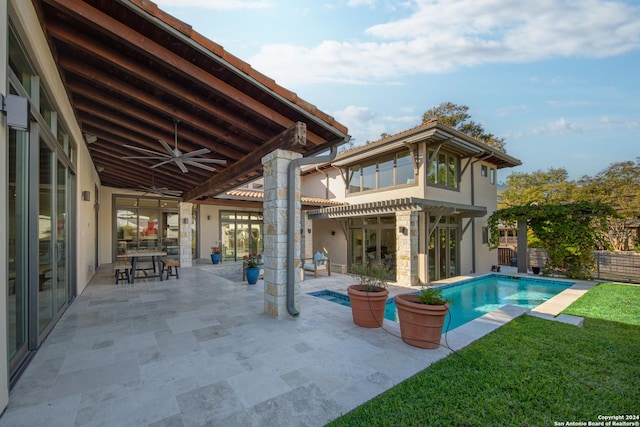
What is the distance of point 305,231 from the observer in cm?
1132

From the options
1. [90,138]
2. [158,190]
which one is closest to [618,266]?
[158,190]

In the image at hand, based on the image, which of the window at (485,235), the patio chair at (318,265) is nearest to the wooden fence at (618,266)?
the window at (485,235)

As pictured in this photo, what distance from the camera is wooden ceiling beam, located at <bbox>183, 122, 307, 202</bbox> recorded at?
3.99 meters

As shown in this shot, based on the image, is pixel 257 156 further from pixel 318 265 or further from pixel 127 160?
pixel 318 265

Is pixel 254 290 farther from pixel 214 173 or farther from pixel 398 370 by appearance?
pixel 398 370

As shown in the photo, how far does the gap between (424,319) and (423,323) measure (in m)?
0.05

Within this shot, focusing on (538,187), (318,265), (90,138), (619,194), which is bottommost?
(318,265)

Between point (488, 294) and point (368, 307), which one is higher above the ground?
point (368, 307)

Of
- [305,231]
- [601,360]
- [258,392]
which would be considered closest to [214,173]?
[305,231]

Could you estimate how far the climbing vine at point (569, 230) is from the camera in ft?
30.1

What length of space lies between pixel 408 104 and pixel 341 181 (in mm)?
11714

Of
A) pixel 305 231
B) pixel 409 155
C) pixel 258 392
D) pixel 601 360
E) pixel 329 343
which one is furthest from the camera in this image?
pixel 305 231

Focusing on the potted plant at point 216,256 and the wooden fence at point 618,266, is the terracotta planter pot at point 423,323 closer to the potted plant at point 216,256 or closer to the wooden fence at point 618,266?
the potted plant at point 216,256

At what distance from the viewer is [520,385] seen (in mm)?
2498
